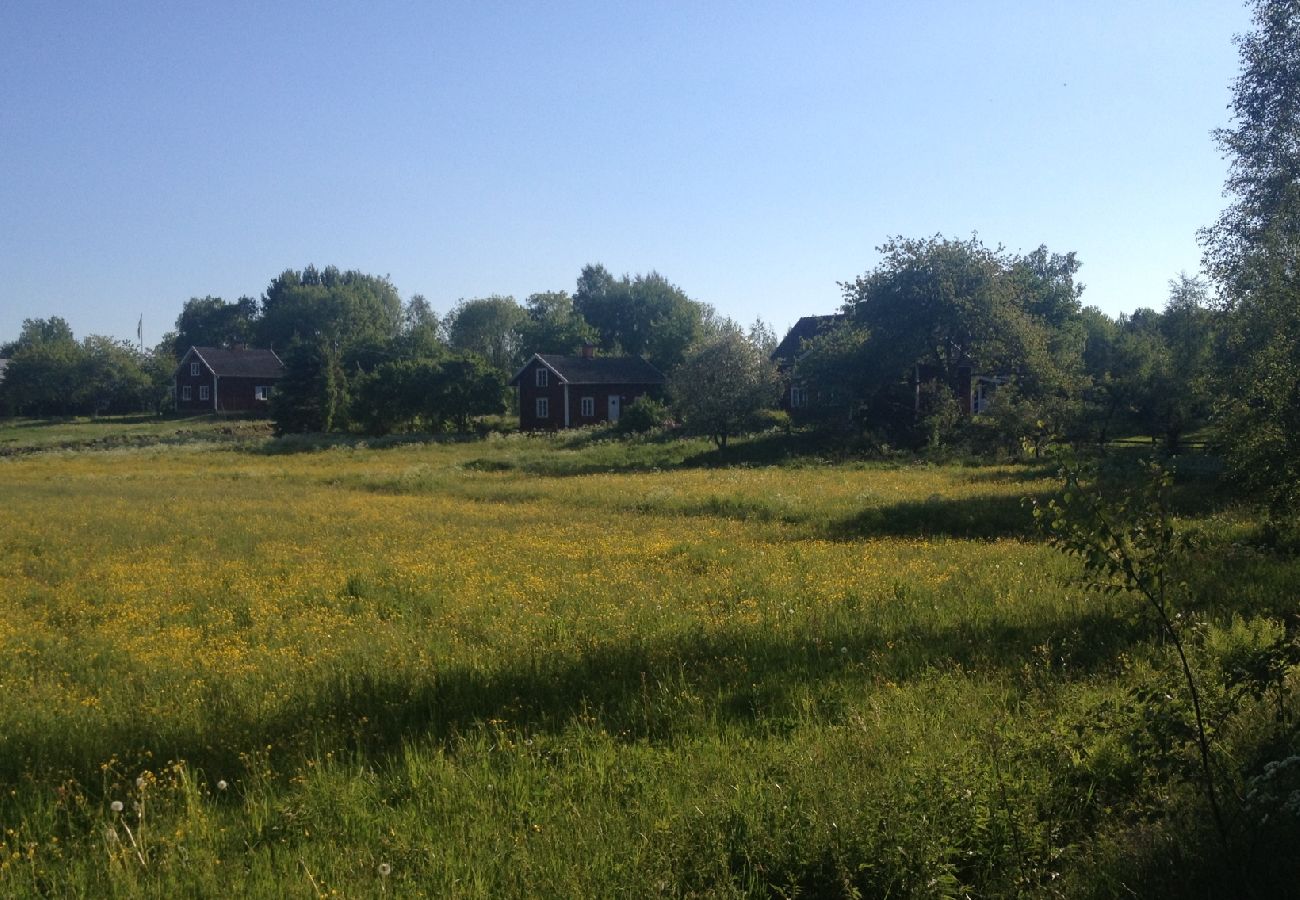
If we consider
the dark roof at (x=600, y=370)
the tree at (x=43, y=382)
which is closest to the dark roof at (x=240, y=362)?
the tree at (x=43, y=382)

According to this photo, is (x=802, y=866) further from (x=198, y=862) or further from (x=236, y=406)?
(x=236, y=406)

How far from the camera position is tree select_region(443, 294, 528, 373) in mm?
118438

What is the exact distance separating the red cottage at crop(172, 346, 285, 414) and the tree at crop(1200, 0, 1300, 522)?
8311 cm

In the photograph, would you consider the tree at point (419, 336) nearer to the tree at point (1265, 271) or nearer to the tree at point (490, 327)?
the tree at point (490, 327)

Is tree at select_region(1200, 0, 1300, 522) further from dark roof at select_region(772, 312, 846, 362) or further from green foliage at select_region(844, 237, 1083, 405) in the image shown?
dark roof at select_region(772, 312, 846, 362)

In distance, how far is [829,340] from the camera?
149ft

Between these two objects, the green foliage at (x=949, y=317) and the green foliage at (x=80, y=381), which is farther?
the green foliage at (x=80, y=381)

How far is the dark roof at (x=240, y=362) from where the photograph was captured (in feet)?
295

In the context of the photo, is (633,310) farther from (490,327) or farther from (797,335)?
(797,335)

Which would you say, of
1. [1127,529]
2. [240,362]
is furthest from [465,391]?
[1127,529]

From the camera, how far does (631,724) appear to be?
22.5 feet

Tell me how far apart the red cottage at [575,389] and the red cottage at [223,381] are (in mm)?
34327

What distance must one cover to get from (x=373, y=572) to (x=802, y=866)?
9.95m

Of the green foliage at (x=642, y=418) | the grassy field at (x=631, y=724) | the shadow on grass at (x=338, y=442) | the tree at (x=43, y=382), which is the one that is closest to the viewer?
the grassy field at (x=631, y=724)
